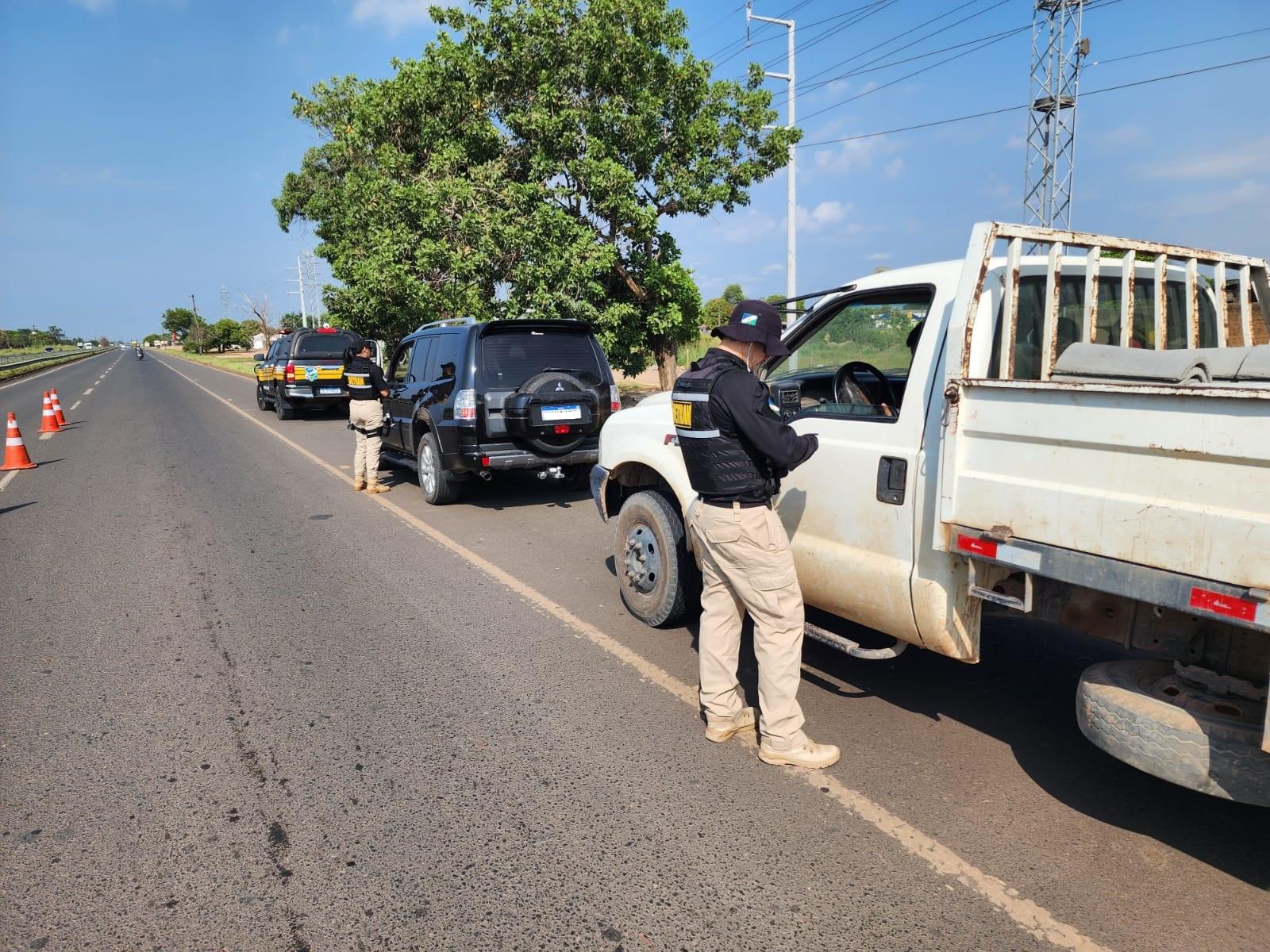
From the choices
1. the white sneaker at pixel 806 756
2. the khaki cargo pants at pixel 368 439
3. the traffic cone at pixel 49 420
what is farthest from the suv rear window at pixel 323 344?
the white sneaker at pixel 806 756

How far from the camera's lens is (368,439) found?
9.62 meters

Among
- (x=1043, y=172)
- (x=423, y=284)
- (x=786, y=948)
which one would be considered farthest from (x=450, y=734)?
(x=1043, y=172)

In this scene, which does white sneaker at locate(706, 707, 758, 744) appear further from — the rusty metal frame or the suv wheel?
the suv wheel

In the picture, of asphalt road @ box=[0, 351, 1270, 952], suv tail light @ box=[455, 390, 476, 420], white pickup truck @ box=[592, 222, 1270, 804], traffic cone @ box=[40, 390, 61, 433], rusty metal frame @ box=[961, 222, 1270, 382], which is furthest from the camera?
traffic cone @ box=[40, 390, 61, 433]

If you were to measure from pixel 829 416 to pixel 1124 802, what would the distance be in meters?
1.91

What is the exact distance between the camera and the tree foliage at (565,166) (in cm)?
1398

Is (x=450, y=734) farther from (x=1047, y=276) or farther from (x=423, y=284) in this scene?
(x=423, y=284)

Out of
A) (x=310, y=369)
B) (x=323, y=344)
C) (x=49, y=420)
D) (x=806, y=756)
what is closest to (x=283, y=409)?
(x=310, y=369)

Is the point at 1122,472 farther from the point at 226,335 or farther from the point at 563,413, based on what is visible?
the point at 226,335

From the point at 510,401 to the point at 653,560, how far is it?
3.51 m

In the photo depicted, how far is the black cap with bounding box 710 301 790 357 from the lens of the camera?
332 cm

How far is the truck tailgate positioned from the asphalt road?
3.62ft

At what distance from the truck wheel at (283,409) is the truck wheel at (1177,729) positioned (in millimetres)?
18435

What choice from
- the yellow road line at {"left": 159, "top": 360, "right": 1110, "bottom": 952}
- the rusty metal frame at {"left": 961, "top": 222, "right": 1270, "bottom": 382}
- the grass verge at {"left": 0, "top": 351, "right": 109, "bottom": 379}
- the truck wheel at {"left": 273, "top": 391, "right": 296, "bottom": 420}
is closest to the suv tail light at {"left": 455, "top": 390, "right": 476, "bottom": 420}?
the yellow road line at {"left": 159, "top": 360, "right": 1110, "bottom": 952}
